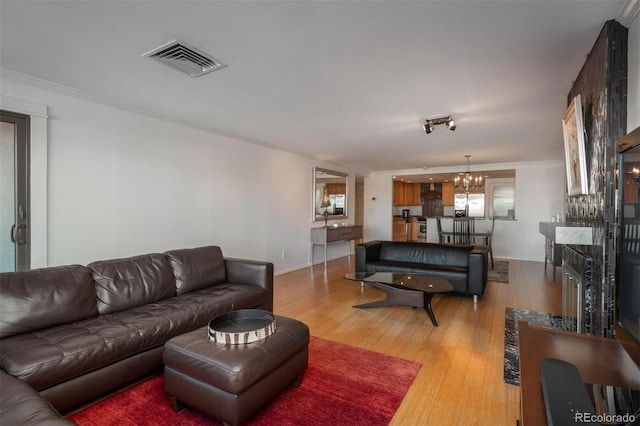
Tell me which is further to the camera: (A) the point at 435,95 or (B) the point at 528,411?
(A) the point at 435,95

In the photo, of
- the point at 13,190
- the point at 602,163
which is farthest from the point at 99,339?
the point at 602,163

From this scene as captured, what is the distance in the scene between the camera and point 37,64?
2.41 meters

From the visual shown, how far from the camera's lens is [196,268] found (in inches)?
121

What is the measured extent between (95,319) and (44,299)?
0.34m

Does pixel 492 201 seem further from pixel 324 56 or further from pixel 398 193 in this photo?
pixel 324 56

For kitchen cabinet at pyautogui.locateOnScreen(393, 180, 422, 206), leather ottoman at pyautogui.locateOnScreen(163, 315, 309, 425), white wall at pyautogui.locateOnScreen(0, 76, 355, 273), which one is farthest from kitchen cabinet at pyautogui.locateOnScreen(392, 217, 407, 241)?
leather ottoman at pyautogui.locateOnScreen(163, 315, 309, 425)

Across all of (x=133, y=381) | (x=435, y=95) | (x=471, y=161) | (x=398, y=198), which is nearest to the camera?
(x=133, y=381)

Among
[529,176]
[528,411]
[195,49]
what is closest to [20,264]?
[195,49]

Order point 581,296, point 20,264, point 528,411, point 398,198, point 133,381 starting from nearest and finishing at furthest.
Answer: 1. point 528,411
2. point 133,381
3. point 581,296
4. point 20,264
5. point 398,198

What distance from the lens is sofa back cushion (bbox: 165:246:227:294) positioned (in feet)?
9.70

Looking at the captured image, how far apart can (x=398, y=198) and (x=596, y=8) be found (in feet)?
28.8

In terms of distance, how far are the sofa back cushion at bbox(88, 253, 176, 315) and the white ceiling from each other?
163cm

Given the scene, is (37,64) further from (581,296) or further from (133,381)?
(581,296)

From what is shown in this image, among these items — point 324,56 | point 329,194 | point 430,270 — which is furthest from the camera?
point 329,194
